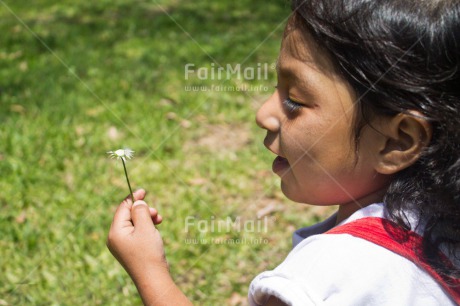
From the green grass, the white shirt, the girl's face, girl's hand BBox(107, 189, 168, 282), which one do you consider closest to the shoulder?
the white shirt

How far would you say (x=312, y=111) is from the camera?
162 centimetres

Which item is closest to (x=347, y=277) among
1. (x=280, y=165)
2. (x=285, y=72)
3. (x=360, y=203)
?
(x=360, y=203)

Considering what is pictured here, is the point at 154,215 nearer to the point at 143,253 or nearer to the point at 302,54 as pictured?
the point at 143,253

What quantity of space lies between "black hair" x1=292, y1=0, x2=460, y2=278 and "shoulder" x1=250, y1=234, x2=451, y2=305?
76 mm

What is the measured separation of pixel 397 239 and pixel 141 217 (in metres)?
0.62

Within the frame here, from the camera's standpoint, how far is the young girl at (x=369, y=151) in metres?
1.48

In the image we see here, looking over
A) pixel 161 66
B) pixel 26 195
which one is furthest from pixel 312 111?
pixel 161 66

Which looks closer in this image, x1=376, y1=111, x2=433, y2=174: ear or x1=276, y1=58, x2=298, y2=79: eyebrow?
x1=376, y1=111, x2=433, y2=174: ear

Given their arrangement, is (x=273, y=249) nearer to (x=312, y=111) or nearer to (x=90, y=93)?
(x=312, y=111)

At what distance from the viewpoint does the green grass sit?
9.69 ft

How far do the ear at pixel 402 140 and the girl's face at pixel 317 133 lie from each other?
29 millimetres

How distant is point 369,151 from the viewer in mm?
1610

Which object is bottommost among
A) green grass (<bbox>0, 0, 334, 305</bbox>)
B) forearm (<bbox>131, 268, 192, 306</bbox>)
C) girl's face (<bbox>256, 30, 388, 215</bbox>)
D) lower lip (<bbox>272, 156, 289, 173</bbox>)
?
green grass (<bbox>0, 0, 334, 305</bbox>)

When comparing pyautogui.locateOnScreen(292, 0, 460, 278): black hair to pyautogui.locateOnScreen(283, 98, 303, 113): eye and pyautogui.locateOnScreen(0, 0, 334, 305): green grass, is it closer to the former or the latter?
pyautogui.locateOnScreen(283, 98, 303, 113): eye
